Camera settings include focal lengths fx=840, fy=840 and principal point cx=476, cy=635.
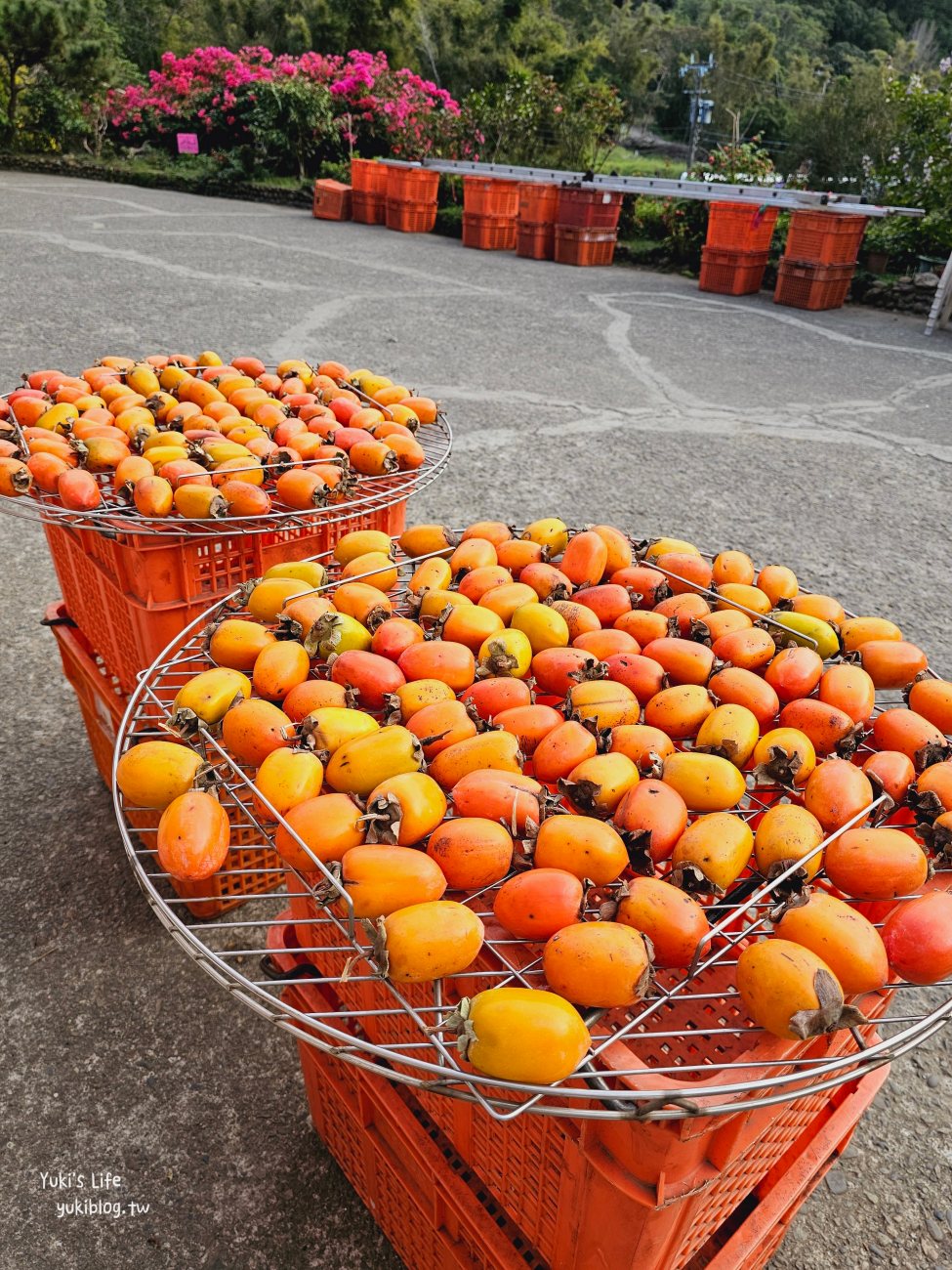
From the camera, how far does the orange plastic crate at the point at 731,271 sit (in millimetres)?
11578

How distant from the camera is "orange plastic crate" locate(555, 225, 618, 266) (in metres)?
13.0

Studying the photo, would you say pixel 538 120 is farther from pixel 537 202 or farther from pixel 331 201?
pixel 537 202

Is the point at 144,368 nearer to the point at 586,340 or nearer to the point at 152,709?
the point at 152,709

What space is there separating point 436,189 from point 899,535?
42.0ft

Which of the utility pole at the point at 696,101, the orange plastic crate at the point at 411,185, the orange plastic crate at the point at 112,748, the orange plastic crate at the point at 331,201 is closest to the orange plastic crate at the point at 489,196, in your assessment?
the orange plastic crate at the point at 411,185

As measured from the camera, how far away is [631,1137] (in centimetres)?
103

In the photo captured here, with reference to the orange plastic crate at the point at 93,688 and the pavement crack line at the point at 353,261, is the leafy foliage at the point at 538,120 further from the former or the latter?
the orange plastic crate at the point at 93,688

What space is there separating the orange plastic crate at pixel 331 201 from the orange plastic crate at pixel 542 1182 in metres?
16.4

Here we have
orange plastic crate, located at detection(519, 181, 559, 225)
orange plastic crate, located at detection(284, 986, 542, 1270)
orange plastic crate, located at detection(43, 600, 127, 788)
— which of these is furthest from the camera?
orange plastic crate, located at detection(519, 181, 559, 225)

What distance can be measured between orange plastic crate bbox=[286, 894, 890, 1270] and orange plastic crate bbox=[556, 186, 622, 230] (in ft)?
44.1

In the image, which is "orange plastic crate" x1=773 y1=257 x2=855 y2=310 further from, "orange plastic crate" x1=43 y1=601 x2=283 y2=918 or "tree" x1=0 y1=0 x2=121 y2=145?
"tree" x1=0 y1=0 x2=121 y2=145

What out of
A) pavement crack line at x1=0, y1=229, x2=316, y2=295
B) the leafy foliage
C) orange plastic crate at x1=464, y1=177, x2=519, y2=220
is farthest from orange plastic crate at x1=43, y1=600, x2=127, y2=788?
the leafy foliage

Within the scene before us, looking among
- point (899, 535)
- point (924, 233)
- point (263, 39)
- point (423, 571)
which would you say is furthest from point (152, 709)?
point (263, 39)

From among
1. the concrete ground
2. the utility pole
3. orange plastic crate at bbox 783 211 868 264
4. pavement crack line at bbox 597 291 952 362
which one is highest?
the utility pole
